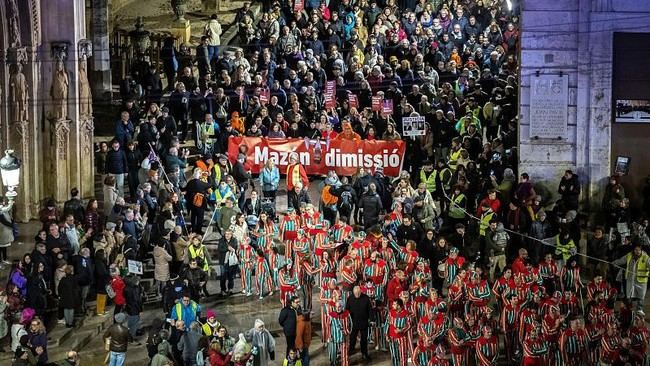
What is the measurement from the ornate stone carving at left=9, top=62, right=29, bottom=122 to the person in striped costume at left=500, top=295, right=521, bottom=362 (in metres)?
11.7

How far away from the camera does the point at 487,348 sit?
93.7 ft

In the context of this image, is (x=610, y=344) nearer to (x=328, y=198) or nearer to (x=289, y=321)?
(x=289, y=321)

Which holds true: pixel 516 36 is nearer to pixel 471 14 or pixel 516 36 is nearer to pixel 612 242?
pixel 471 14

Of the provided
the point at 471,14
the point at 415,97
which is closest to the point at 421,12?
the point at 471,14

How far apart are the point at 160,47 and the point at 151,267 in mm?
10730

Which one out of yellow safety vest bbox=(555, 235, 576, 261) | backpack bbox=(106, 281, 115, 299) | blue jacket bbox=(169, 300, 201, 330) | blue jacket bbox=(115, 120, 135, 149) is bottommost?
blue jacket bbox=(169, 300, 201, 330)

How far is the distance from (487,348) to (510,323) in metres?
1.32

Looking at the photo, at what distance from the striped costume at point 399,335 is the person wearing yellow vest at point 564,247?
413cm

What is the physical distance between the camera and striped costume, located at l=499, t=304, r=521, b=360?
97.6ft

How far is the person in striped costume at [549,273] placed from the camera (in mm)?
30641

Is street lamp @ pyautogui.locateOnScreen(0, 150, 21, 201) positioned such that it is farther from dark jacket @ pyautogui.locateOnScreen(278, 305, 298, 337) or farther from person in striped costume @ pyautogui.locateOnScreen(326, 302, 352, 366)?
person in striped costume @ pyautogui.locateOnScreen(326, 302, 352, 366)

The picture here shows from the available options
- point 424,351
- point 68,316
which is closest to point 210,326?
point 68,316

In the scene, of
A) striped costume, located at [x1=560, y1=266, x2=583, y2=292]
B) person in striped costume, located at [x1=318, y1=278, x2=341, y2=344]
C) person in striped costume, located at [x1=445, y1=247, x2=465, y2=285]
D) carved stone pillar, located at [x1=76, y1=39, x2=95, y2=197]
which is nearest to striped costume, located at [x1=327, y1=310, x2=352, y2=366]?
person in striped costume, located at [x1=318, y1=278, x2=341, y2=344]

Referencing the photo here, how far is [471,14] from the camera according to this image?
43781 mm
